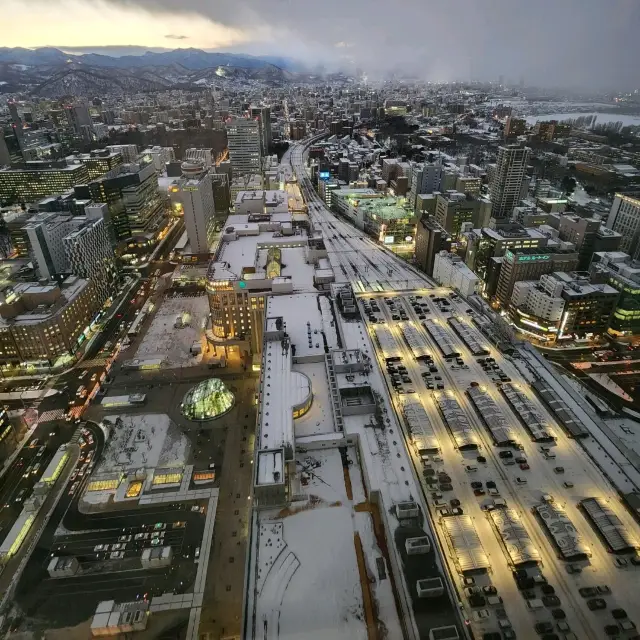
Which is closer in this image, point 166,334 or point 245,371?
point 245,371

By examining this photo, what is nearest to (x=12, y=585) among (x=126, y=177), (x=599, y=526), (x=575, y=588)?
(x=575, y=588)

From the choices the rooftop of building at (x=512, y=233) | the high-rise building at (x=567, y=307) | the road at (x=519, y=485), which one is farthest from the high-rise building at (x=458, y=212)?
the road at (x=519, y=485)

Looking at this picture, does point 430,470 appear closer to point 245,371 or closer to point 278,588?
point 278,588

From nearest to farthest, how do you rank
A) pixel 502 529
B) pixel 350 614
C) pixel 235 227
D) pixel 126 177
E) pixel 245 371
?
1. pixel 350 614
2. pixel 502 529
3. pixel 245 371
4. pixel 235 227
5. pixel 126 177

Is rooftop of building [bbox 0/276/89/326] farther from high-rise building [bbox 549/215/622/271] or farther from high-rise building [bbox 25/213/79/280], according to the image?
high-rise building [bbox 549/215/622/271]

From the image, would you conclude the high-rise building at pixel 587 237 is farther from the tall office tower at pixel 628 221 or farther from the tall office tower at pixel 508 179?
the tall office tower at pixel 508 179

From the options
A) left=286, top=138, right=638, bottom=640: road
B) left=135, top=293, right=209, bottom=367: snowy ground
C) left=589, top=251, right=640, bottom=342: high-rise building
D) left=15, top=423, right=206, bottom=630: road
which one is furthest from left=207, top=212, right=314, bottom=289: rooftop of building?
left=589, top=251, right=640, bottom=342: high-rise building
